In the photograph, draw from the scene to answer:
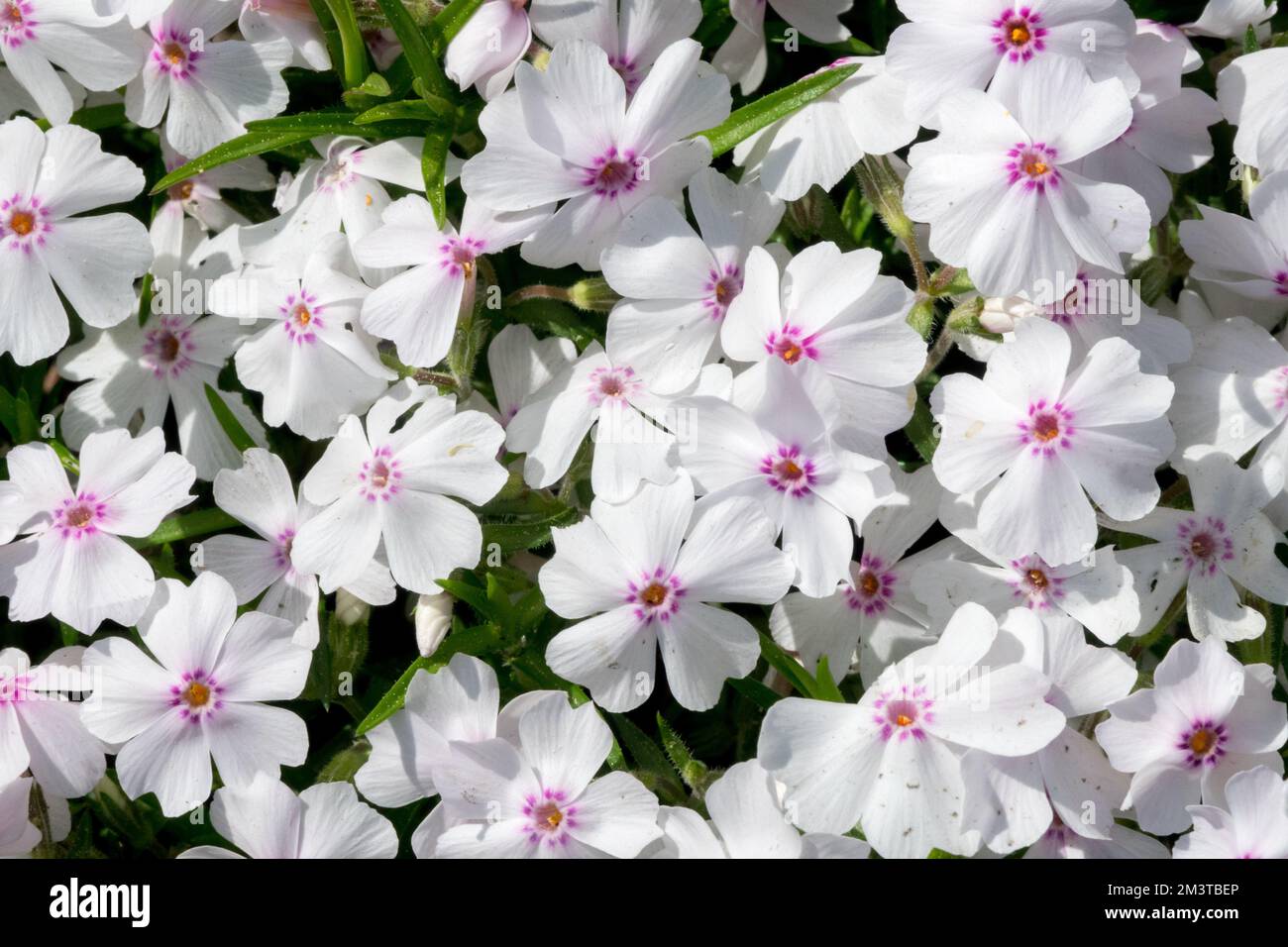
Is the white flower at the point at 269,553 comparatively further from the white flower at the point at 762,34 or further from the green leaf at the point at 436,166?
the white flower at the point at 762,34

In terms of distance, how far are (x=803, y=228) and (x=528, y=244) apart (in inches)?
18.8

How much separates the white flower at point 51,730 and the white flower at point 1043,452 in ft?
4.51

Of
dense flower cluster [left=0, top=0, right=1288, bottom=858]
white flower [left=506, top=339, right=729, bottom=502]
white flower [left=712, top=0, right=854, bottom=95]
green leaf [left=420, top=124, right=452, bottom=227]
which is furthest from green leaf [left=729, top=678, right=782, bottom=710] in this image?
white flower [left=712, top=0, right=854, bottom=95]

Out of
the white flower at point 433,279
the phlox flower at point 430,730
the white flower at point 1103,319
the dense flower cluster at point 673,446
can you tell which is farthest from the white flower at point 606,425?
the white flower at point 1103,319

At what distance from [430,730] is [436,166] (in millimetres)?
864

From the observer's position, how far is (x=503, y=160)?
5.99 ft

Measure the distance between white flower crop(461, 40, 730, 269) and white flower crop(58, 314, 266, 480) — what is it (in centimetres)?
65

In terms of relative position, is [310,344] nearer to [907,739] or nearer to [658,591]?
[658,591]

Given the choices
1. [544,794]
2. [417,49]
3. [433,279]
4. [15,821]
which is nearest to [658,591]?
[544,794]

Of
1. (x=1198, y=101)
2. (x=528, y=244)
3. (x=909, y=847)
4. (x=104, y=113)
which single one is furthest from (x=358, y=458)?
(x=1198, y=101)

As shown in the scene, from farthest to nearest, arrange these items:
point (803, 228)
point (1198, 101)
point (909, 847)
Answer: point (803, 228)
point (1198, 101)
point (909, 847)

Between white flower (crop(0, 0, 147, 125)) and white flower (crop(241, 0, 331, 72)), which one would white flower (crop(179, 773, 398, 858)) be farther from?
white flower (crop(241, 0, 331, 72))
